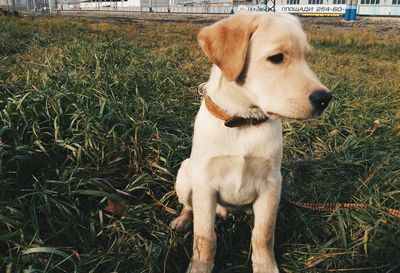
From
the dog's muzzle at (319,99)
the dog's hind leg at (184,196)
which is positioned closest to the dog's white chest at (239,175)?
the dog's hind leg at (184,196)

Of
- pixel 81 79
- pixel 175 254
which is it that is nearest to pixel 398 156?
pixel 175 254

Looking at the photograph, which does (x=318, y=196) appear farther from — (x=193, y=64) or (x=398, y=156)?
(x=193, y=64)

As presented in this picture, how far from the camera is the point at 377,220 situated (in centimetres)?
233

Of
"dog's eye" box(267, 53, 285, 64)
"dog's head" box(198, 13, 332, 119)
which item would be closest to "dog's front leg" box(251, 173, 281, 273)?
"dog's head" box(198, 13, 332, 119)

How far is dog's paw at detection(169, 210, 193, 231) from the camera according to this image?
2469 millimetres

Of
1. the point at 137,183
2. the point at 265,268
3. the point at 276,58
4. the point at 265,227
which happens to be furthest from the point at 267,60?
the point at 137,183

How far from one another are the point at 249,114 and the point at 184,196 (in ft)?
2.43

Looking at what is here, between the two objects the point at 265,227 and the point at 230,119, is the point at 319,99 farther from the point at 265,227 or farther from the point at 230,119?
the point at 265,227

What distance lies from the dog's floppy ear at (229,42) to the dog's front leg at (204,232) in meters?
0.70

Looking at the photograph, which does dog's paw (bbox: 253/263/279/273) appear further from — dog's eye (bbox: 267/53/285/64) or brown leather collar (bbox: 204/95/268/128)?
dog's eye (bbox: 267/53/285/64)

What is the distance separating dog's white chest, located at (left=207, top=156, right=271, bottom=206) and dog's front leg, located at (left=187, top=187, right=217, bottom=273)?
0.10 metres

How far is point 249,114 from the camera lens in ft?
6.78

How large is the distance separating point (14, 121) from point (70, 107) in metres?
0.46

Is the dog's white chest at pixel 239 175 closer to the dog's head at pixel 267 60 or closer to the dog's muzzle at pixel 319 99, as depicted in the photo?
the dog's head at pixel 267 60
